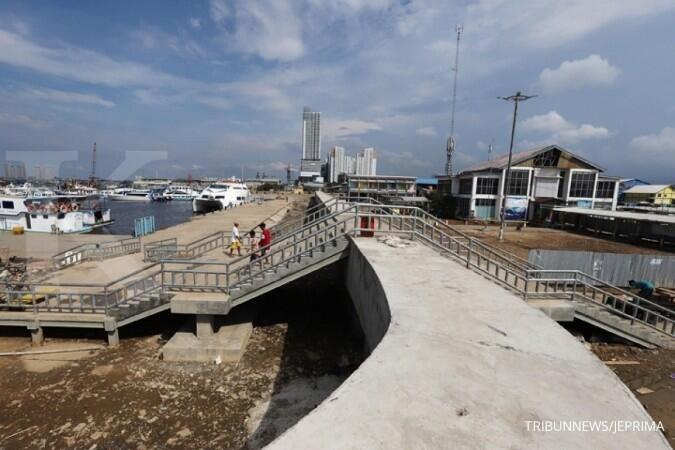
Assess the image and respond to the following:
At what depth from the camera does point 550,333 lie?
14.0 ft

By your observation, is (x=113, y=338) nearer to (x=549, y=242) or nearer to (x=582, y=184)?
(x=549, y=242)

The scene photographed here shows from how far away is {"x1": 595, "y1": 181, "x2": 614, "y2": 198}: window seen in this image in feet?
134

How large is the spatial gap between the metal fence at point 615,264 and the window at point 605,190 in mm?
33338

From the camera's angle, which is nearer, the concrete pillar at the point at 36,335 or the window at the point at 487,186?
the concrete pillar at the point at 36,335

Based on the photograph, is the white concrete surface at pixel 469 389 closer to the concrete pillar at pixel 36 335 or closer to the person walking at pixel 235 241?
the concrete pillar at pixel 36 335

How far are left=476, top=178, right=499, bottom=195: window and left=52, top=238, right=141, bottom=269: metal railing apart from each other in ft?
121

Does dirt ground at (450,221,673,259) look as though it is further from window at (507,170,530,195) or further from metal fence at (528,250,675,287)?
metal fence at (528,250,675,287)

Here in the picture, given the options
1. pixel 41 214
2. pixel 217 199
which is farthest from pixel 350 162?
pixel 41 214

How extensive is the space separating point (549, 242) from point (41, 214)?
47220 millimetres

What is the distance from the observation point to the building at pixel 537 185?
39.0m

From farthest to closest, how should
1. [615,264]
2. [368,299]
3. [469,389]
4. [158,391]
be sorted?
[615,264]
[158,391]
[368,299]
[469,389]

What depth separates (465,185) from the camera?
42562mm

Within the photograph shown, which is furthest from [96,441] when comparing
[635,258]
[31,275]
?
[635,258]

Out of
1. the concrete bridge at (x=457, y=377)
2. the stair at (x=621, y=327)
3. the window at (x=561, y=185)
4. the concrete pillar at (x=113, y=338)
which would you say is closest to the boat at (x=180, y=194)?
the window at (x=561, y=185)
